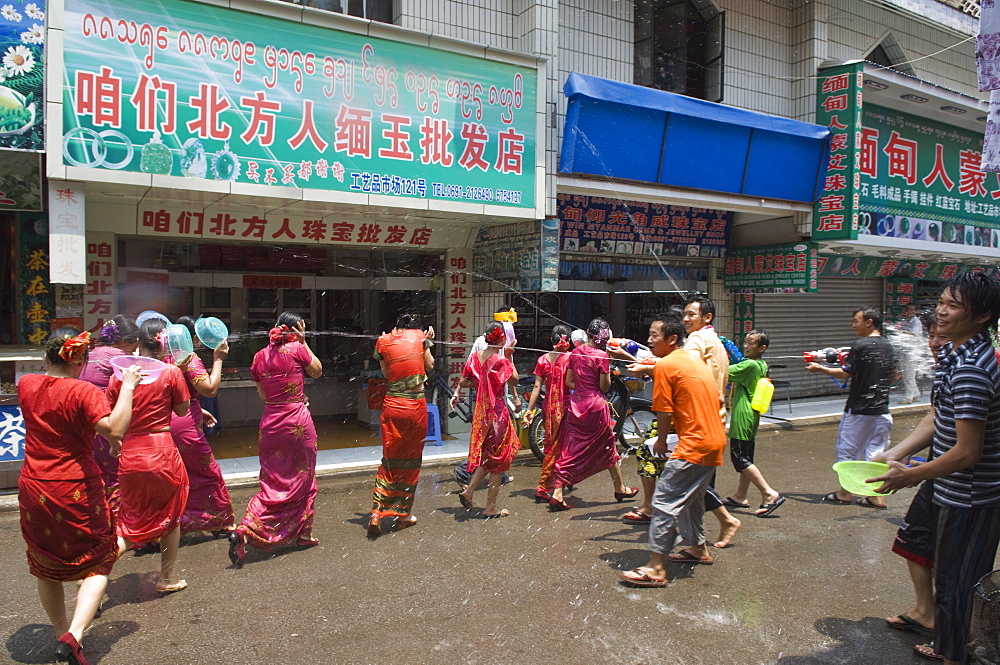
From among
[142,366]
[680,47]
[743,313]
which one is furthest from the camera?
[743,313]

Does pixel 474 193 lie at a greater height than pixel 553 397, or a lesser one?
greater

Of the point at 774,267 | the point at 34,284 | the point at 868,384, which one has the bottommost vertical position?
the point at 868,384

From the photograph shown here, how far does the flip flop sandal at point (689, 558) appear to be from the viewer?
4785 millimetres

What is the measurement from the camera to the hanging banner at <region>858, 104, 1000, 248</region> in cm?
1205

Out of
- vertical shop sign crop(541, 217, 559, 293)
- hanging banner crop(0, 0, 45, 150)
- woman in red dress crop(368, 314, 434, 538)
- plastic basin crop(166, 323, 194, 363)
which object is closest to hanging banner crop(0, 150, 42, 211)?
hanging banner crop(0, 0, 45, 150)

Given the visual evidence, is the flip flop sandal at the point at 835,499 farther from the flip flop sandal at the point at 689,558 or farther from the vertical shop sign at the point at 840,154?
the vertical shop sign at the point at 840,154

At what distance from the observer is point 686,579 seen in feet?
14.9

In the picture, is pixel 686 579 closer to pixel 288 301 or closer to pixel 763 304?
pixel 288 301

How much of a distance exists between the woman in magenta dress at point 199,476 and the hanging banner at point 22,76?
275 centimetres

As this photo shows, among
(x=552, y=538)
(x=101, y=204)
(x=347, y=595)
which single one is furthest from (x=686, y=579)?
(x=101, y=204)

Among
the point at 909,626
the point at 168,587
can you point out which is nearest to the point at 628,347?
the point at 909,626

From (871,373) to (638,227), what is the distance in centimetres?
532

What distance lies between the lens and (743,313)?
40.3 feet

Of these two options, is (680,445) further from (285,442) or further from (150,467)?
(150,467)
